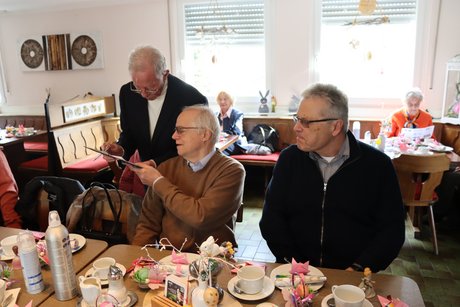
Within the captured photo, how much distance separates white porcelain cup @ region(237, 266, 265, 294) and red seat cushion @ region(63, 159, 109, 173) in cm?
347

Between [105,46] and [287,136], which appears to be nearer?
[287,136]

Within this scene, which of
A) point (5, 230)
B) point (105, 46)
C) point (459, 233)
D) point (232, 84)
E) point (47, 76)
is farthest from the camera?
point (47, 76)

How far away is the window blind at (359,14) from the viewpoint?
4426mm

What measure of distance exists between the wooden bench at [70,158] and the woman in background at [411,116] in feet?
11.2

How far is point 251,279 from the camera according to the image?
1.21 meters

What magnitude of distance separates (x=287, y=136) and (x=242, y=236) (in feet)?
5.88

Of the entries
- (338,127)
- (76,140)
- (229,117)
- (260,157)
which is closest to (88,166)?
(76,140)

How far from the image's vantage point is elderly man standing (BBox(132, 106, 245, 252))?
64.8 inches

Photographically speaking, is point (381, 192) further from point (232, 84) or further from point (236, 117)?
point (232, 84)

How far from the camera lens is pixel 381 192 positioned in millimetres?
1620

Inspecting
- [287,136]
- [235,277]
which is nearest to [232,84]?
[287,136]

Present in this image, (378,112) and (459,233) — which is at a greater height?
(378,112)

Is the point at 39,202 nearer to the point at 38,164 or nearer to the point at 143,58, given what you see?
the point at 143,58

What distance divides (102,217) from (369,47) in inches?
157
